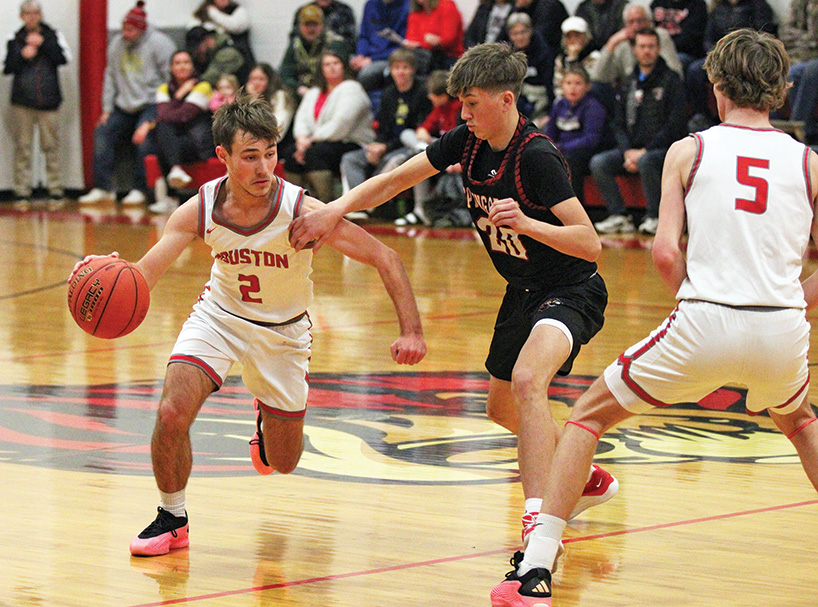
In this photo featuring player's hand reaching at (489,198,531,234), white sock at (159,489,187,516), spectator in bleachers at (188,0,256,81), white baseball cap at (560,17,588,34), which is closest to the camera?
player's hand reaching at (489,198,531,234)

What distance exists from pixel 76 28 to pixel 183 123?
338 centimetres

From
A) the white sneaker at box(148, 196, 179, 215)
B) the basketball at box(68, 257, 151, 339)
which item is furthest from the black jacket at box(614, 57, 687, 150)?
the basketball at box(68, 257, 151, 339)

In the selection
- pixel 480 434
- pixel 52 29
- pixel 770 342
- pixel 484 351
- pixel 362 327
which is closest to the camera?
pixel 770 342

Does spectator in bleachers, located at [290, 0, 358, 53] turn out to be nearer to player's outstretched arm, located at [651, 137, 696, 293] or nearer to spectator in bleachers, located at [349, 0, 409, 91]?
spectator in bleachers, located at [349, 0, 409, 91]

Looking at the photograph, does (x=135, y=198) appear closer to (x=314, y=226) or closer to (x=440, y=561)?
(x=314, y=226)

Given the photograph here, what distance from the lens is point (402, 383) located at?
6648 millimetres

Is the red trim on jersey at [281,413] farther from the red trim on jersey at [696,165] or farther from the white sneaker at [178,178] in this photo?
the white sneaker at [178,178]

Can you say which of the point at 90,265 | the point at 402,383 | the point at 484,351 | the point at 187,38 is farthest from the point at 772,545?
the point at 187,38

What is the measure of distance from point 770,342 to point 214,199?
6.34 feet

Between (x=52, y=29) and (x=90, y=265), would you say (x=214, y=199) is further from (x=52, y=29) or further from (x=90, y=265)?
(x=52, y=29)

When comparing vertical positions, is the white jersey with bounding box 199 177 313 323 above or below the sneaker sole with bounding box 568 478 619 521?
above

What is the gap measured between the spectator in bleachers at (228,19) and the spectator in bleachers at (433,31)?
2.84m

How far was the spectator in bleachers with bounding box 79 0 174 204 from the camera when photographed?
16.6 metres

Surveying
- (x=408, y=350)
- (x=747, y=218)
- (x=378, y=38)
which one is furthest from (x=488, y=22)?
(x=747, y=218)
